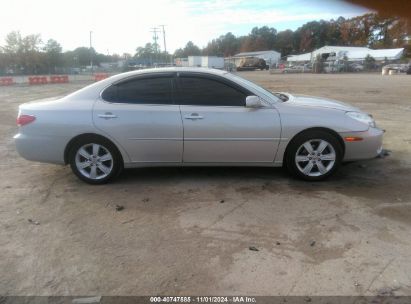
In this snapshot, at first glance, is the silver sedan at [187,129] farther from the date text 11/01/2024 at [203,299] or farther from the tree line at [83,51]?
the tree line at [83,51]

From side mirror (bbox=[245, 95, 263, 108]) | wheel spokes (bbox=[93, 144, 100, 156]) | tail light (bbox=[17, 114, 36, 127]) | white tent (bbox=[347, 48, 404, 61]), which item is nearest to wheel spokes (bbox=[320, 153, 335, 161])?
side mirror (bbox=[245, 95, 263, 108])

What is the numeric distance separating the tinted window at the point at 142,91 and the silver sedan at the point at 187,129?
0.01 meters

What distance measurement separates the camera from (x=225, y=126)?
5.00m

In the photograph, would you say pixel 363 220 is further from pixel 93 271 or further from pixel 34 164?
pixel 34 164

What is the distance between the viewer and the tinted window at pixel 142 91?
5.17 metres

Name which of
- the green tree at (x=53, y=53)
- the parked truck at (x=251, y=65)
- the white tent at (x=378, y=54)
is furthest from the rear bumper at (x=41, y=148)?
the green tree at (x=53, y=53)

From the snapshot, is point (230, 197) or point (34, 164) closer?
point (230, 197)

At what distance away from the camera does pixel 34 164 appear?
20.9 ft

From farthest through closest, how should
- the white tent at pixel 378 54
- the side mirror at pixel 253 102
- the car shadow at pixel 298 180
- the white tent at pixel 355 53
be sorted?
the white tent at pixel 355 53 → the white tent at pixel 378 54 → the side mirror at pixel 253 102 → the car shadow at pixel 298 180

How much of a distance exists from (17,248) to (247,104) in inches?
115

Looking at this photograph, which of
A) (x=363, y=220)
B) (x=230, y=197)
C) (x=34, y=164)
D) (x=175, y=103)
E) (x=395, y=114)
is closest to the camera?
(x=363, y=220)

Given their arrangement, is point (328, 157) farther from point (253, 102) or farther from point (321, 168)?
point (253, 102)

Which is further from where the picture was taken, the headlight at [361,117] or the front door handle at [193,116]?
the headlight at [361,117]

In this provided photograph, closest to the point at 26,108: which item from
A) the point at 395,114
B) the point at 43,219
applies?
the point at 43,219
